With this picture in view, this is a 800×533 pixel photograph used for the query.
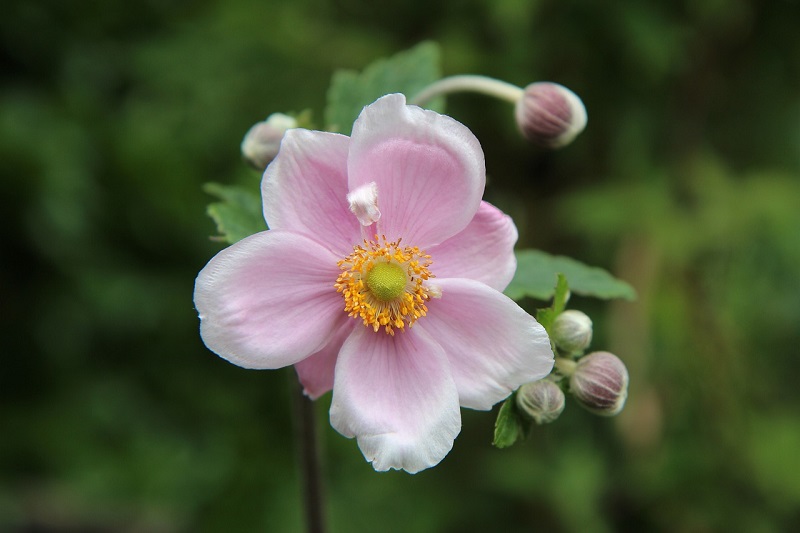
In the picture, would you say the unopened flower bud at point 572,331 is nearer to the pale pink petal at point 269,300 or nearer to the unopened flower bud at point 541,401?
the unopened flower bud at point 541,401

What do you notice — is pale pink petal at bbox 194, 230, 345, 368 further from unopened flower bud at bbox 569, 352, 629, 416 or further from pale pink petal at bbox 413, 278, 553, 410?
unopened flower bud at bbox 569, 352, 629, 416

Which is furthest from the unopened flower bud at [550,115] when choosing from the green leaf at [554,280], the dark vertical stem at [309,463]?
the dark vertical stem at [309,463]

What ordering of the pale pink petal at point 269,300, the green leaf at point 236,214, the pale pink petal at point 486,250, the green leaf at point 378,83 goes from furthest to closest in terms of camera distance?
the green leaf at point 378,83
the green leaf at point 236,214
the pale pink petal at point 486,250
the pale pink petal at point 269,300

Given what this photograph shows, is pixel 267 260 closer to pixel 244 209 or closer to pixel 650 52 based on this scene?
pixel 244 209

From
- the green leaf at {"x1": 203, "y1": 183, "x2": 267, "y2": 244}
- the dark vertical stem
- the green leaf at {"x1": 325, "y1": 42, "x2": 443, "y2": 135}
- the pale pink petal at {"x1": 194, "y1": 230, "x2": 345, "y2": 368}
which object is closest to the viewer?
the pale pink petal at {"x1": 194, "y1": 230, "x2": 345, "y2": 368}

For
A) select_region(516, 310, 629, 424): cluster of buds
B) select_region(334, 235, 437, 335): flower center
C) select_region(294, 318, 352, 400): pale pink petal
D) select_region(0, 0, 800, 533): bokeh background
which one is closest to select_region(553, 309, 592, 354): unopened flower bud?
select_region(516, 310, 629, 424): cluster of buds

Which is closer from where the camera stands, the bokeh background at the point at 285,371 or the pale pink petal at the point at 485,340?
the pale pink petal at the point at 485,340

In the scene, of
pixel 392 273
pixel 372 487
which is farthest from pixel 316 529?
pixel 372 487
